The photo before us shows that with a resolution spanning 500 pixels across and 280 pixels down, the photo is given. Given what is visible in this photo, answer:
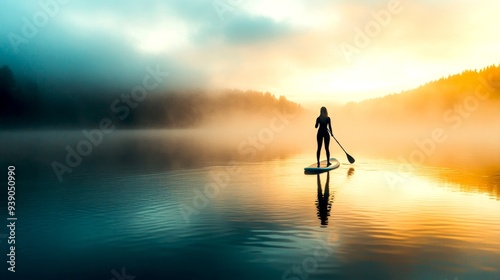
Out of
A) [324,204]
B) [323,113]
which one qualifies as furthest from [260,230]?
[323,113]

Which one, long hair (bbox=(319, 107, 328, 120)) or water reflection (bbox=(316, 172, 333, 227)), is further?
long hair (bbox=(319, 107, 328, 120))

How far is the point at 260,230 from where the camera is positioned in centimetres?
1121

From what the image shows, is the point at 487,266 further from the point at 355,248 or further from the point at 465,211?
the point at 465,211

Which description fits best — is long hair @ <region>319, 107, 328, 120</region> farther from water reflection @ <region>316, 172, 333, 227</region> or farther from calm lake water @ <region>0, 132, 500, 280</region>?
water reflection @ <region>316, 172, 333, 227</region>

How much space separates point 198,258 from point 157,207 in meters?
6.19

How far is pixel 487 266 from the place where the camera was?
26.5ft

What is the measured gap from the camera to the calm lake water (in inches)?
323

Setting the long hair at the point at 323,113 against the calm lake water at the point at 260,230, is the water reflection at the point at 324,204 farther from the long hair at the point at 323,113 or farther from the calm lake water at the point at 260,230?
the long hair at the point at 323,113

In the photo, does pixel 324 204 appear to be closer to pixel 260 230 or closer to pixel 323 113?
pixel 260 230

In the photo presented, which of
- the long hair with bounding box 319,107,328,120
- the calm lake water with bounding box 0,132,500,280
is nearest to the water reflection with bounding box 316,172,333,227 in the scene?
the calm lake water with bounding box 0,132,500,280

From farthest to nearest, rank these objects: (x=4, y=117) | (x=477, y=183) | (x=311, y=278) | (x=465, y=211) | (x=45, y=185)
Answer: (x=4, y=117) → (x=45, y=185) → (x=477, y=183) → (x=465, y=211) → (x=311, y=278)

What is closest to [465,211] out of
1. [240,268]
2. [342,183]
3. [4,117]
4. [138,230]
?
[342,183]

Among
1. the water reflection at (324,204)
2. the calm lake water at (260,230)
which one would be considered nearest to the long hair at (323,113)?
the calm lake water at (260,230)

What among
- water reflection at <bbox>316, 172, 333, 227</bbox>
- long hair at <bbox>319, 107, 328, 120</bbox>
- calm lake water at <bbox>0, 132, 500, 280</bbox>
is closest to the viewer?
calm lake water at <bbox>0, 132, 500, 280</bbox>
